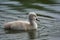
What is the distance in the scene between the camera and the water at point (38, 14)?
1041cm

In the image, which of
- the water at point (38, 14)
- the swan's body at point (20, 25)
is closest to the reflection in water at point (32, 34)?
the water at point (38, 14)

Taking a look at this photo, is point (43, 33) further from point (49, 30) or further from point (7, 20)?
point (7, 20)

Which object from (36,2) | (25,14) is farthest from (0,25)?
(36,2)

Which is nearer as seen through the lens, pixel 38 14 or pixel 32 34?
pixel 32 34

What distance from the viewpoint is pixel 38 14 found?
1330 cm

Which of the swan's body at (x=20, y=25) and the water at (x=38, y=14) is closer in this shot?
the water at (x=38, y=14)

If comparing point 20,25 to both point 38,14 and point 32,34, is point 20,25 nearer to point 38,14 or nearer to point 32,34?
point 32,34

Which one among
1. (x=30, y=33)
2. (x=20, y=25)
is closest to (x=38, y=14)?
(x=20, y=25)

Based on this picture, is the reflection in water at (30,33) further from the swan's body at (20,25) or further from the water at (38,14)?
the swan's body at (20,25)

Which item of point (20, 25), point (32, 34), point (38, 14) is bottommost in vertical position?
point (32, 34)

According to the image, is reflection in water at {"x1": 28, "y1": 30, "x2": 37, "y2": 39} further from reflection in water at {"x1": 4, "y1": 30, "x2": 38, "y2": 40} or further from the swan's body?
the swan's body

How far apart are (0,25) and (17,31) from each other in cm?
75

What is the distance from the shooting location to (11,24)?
1129cm

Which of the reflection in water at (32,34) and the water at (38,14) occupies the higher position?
the water at (38,14)
